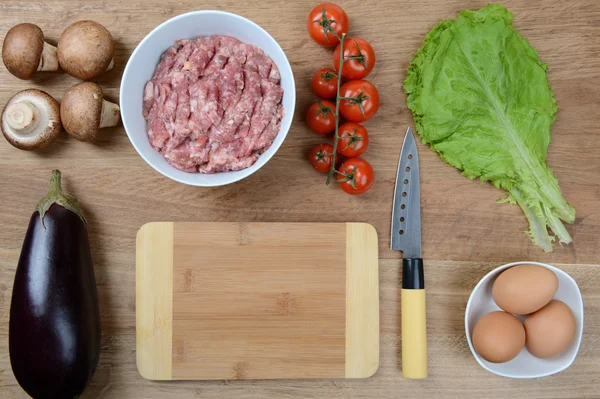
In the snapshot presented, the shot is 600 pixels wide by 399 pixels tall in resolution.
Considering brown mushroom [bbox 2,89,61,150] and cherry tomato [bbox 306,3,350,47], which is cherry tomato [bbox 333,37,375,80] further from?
brown mushroom [bbox 2,89,61,150]

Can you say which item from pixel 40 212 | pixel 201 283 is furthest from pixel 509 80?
pixel 40 212

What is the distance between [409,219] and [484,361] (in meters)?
0.41

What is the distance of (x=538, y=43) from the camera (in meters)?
1.52

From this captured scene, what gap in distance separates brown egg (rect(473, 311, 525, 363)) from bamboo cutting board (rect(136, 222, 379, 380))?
0.87 feet

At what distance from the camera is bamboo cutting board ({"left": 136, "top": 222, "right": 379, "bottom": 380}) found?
1.44 m

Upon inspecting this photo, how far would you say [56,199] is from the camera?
4.51ft

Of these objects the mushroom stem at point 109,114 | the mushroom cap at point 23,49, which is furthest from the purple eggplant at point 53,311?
the mushroom cap at point 23,49

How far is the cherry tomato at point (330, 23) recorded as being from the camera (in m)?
1.41

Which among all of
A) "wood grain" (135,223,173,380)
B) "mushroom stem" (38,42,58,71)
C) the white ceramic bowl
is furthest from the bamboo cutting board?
"mushroom stem" (38,42,58,71)

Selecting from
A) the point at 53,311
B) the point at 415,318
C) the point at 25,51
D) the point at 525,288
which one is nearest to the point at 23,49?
the point at 25,51

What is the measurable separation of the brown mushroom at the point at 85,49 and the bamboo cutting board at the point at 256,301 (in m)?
0.42

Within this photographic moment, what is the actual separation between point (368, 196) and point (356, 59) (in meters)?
0.36

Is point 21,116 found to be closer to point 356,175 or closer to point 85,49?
point 85,49

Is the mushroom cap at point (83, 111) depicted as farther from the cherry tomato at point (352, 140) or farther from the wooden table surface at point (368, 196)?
the cherry tomato at point (352, 140)
